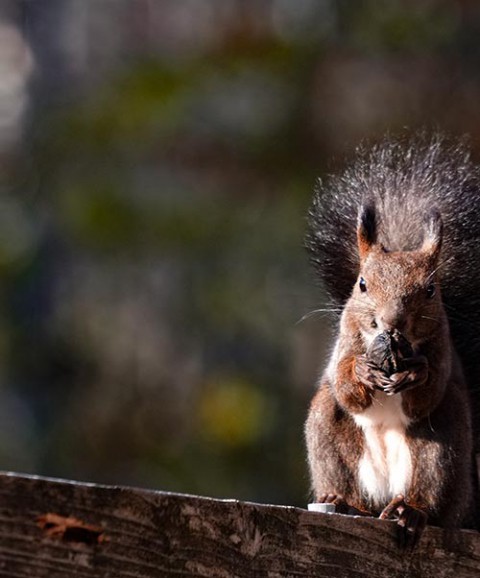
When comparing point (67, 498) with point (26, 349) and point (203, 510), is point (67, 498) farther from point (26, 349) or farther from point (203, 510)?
point (26, 349)

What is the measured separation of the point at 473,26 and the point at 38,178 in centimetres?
250

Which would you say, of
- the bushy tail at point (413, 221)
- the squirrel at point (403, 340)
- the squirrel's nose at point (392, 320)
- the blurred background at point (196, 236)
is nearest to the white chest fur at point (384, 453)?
the squirrel at point (403, 340)

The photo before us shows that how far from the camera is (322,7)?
8.25 meters

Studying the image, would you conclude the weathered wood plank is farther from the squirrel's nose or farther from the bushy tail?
the bushy tail

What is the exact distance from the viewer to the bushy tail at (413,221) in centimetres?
313

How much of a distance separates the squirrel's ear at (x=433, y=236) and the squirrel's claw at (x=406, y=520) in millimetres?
563

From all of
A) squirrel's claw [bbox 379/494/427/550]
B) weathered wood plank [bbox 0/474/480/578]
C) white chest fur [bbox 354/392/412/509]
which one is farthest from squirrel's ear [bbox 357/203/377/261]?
weathered wood plank [bbox 0/474/480/578]

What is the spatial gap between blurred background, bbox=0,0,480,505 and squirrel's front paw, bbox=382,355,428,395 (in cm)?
426

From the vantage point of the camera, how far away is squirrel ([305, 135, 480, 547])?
2.79m

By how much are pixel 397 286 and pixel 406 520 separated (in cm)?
58

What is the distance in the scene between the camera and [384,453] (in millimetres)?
2848

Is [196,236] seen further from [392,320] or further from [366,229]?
[392,320]

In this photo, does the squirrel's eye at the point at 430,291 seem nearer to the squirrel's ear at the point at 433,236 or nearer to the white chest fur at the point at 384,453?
the squirrel's ear at the point at 433,236

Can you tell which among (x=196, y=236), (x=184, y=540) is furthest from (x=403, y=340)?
(x=196, y=236)
